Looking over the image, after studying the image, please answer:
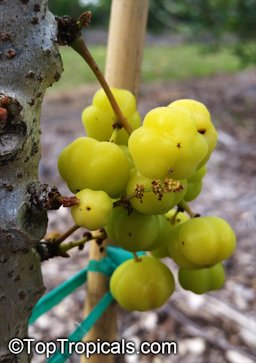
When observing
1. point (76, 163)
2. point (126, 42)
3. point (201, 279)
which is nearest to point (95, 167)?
point (76, 163)

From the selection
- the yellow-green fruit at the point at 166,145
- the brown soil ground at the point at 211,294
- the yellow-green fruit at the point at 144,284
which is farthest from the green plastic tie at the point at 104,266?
the brown soil ground at the point at 211,294

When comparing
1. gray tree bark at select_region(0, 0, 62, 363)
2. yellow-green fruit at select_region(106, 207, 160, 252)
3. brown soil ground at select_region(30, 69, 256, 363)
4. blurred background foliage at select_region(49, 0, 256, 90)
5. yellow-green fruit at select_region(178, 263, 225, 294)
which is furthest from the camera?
blurred background foliage at select_region(49, 0, 256, 90)

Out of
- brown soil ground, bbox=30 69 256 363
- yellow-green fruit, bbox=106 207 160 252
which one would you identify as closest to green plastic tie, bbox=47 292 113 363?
yellow-green fruit, bbox=106 207 160 252

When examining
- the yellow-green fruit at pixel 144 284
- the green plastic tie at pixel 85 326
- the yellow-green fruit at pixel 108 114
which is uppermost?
the yellow-green fruit at pixel 108 114

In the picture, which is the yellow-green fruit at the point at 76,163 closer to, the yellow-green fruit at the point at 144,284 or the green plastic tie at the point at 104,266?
the yellow-green fruit at the point at 144,284

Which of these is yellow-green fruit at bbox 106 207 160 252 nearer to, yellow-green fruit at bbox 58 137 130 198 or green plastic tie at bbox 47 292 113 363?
yellow-green fruit at bbox 58 137 130 198

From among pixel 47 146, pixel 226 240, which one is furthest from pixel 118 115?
pixel 47 146

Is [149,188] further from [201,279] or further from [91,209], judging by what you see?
[201,279]
